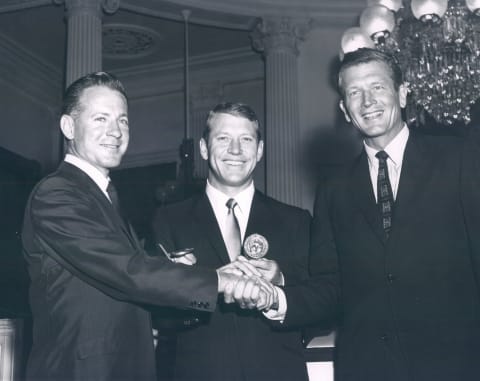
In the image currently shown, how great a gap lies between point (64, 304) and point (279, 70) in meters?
7.56

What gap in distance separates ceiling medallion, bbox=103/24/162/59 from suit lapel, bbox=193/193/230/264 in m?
7.93

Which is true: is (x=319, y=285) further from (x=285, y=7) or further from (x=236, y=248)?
(x=285, y=7)

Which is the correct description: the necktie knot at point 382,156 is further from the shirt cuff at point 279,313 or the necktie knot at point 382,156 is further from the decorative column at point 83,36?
the decorative column at point 83,36

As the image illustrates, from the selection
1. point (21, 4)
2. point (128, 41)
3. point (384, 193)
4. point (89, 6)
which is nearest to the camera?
point (384, 193)

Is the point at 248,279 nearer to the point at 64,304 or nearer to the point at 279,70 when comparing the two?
the point at 64,304

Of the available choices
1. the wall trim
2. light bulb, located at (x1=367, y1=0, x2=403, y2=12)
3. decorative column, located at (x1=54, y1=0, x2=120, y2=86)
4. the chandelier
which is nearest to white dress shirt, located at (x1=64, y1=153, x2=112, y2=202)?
the chandelier

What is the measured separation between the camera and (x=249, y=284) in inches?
114

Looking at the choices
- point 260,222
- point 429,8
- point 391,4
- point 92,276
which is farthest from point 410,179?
point 391,4

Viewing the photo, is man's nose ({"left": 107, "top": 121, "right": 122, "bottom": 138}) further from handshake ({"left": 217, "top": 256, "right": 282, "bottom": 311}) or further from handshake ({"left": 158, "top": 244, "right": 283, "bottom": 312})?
handshake ({"left": 217, "top": 256, "right": 282, "bottom": 311})

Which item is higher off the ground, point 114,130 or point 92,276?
point 114,130

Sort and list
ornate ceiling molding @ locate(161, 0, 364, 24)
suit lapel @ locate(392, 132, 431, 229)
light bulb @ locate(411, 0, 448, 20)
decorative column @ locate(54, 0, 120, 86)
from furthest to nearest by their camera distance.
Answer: ornate ceiling molding @ locate(161, 0, 364, 24)
decorative column @ locate(54, 0, 120, 86)
light bulb @ locate(411, 0, 448, 20)
suit lapel @ locate(392, 132, 431, 229)

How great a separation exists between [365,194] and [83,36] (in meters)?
6.36

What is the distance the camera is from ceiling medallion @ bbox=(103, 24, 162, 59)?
1073 centimetres

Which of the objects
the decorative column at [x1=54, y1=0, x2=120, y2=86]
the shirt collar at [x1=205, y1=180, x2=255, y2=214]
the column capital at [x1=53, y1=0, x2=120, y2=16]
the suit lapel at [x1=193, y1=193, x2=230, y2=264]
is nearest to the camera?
the suit lapel at [x1=193, y1=193, x2=230, y2=264]
